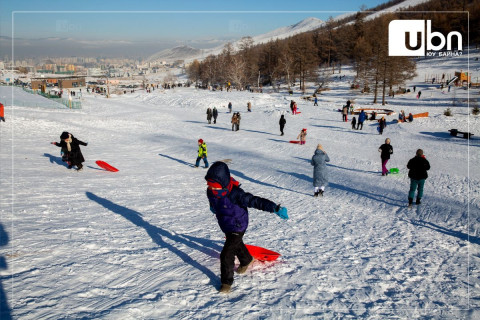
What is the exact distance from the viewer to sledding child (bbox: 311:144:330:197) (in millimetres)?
8375

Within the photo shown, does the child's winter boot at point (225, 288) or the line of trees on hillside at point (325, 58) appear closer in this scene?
the child's winter boot at point (225, 288)

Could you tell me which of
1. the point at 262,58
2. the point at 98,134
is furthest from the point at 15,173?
the point at 262,58

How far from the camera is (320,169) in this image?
28.2 feet

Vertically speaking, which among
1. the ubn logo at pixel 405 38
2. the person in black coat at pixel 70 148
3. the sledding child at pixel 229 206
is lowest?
the sledding child at pixel 229 206

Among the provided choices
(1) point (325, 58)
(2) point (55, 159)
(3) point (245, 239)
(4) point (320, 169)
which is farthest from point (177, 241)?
(1) point (325, 58)

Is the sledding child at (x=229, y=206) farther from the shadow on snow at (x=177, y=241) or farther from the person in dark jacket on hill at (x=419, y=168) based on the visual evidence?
the person in dark jacket on hill at (x=419, y=168)

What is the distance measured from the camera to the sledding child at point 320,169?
27.5 feet

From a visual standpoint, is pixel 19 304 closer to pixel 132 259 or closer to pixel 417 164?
pixel 132 259

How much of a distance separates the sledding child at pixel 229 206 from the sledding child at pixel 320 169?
498 cm

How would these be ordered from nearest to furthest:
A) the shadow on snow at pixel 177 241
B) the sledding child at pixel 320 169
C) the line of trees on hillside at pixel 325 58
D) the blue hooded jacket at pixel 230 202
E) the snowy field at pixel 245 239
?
1. the blue hooded jacket at pixel 230 202
2. the snowy field at pixel 245 239
3. the shadow on snow at pixel 177 241
4. the sledding child at pixel 320 169
5. the line of trees on hillside at pixel 325 58

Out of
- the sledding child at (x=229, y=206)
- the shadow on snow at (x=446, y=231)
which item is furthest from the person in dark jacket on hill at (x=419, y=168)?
the sledding child at (x=229, y=206)

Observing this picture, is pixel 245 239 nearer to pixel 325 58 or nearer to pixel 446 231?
pixel 446 231

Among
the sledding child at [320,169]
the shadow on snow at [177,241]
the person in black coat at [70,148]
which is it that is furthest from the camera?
the person in black coat at [70,148]

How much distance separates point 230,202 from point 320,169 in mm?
5405
